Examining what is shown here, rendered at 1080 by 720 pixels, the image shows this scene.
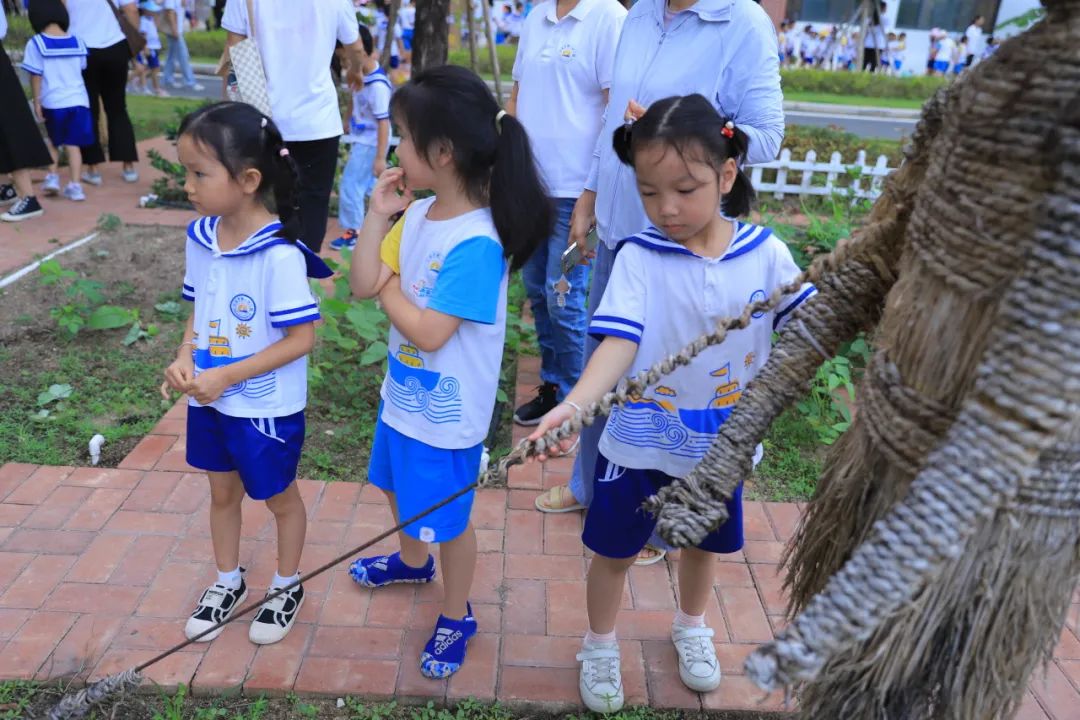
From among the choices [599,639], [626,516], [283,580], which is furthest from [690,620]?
[283,580]

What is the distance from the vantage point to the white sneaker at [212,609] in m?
2.43

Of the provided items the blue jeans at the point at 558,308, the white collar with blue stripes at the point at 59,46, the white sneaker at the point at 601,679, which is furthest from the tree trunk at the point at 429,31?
the white sneaker at the point at 601,679

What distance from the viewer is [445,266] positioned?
1.99 metres

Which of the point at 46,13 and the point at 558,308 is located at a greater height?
the point at 46,13

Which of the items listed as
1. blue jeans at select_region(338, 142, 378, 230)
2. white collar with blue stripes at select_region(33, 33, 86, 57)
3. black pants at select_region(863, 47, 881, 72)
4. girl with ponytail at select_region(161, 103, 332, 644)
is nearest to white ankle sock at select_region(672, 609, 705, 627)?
girl with ponytail at select_region(161, 103, 332, 644)

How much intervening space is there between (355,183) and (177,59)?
10.4m

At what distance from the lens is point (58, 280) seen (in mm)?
4859

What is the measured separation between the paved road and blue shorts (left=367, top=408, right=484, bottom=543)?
13033mm

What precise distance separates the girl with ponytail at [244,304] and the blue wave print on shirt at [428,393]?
1.07ft

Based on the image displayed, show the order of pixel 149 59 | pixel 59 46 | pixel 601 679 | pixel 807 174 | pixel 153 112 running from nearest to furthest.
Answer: pixel 601 679 < pixel 59 46 < pixel 807 174 < pixel 153 112 < pixel 149 59

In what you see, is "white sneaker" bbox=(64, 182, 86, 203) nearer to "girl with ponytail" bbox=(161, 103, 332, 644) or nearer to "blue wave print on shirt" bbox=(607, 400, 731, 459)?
"girl with ponytail" bbox=(161, 103, 332, 644)

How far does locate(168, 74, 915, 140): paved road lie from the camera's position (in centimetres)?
1380

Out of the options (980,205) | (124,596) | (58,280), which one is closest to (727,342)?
(980,205)

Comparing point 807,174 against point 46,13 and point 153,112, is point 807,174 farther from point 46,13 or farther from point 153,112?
point 153,112
